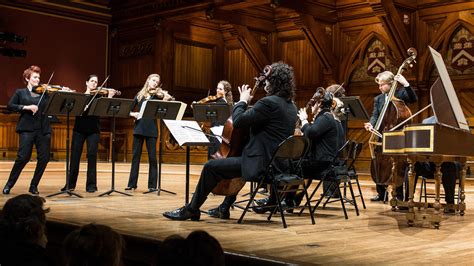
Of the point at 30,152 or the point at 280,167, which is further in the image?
the point at 30,152

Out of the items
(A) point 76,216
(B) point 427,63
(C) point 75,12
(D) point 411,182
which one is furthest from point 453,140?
(C) point 75,12

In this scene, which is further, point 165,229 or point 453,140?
point 453,140

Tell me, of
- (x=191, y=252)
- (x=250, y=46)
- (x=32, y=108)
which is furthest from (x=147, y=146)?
(x=191, y=252)

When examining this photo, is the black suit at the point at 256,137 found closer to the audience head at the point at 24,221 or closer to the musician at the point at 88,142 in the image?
the audience head at the point at 24,221

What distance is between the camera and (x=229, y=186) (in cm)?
521

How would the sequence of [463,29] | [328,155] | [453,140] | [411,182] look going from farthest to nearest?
[463,29] < [328,155] < [411,182] < [453,140]

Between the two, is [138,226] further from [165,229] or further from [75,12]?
[75,12]

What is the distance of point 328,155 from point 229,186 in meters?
1.10

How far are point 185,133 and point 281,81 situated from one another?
3.48 feet

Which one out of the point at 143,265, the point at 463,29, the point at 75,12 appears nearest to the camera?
the point at 143,265

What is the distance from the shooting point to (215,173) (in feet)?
16.3

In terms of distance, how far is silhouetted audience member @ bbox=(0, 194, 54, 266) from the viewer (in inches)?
95.9

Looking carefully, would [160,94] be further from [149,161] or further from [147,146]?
[149,161]

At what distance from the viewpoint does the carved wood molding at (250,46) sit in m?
12.1
